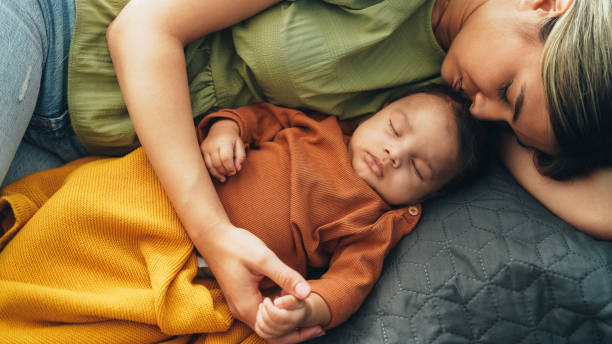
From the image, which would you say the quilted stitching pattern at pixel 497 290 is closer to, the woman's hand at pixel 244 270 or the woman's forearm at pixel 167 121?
the woman's hand at pixel 244 270

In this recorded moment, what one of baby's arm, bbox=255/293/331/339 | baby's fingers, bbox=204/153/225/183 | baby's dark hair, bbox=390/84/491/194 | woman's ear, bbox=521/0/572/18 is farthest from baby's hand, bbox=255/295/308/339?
woman's ear, bbox=521/0/572/18

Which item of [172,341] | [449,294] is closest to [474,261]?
[449,294]

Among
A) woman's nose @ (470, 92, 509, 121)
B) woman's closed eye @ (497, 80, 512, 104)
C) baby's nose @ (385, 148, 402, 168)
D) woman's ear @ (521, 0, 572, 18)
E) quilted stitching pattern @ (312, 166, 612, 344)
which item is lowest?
quilted stitching pattern @ (312, 166, 612, 344)

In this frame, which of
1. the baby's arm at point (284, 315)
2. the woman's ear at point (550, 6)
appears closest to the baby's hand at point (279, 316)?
the baby's arm at point (284, 315)

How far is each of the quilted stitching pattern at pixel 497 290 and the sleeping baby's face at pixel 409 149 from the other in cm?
15

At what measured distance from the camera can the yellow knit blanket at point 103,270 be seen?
2.72 feet

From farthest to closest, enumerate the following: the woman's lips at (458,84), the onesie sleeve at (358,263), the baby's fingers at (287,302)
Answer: the woman's lips at (458,84)
the onesie sleeve at (358,263)
the baby's fingers at (287,302)

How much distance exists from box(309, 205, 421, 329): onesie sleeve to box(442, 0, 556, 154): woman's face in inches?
11.2

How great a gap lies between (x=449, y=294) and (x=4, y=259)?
0.84m

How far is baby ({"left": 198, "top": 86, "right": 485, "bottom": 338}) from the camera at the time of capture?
99 centimetres

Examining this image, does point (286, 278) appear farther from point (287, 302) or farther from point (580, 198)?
point (580, 198)

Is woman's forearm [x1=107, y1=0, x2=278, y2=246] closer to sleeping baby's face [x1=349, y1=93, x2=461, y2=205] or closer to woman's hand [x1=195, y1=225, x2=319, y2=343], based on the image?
woman's hand [x1=195, y1=225, x2=319, y2=343]

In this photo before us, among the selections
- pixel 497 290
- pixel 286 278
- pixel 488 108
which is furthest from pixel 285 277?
pixel 488 108

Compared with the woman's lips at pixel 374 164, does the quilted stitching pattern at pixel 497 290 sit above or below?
below
